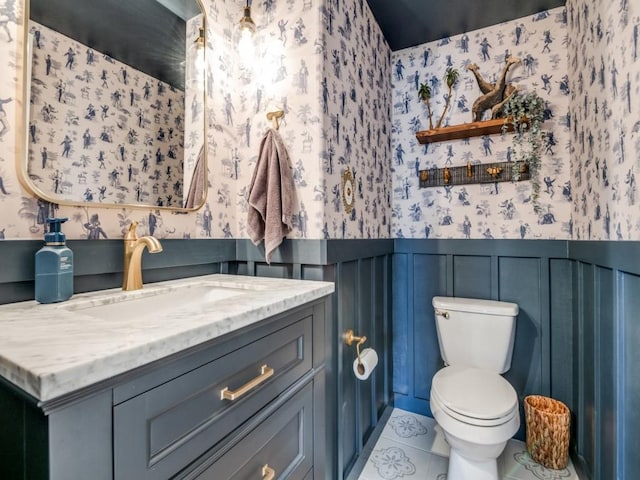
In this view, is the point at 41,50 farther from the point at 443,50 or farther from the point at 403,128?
the point at 443,50

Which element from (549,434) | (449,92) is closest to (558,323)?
(549,434)

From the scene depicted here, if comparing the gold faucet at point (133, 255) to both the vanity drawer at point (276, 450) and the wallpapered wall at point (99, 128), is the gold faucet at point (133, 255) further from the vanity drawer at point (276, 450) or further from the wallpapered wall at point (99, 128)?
the vanity drawer at point (276, 450)

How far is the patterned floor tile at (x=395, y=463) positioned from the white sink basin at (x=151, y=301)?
3.97ft

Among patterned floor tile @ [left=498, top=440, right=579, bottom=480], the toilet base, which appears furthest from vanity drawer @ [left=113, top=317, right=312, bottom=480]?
patterned floor tile @ [left=498, top=440, right=579, bottom=480]

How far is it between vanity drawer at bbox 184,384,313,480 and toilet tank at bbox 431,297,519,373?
108 cm

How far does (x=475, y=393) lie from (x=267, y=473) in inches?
39.9

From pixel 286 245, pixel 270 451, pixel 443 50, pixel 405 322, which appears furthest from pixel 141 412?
pixel 443 50

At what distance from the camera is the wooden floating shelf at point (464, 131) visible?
5.97 ft

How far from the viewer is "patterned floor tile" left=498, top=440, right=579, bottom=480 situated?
5.03 feet

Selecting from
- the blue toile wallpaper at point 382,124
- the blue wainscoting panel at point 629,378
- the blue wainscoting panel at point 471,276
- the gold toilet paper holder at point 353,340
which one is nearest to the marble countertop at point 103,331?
the blue toile wallpaper at point 382,124

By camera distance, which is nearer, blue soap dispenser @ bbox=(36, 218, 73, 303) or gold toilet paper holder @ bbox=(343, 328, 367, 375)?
blue soap dispenser @ bbox=(36, 218, 73, 303)

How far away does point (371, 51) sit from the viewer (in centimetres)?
184

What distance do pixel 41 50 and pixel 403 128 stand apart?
1871 millimetres

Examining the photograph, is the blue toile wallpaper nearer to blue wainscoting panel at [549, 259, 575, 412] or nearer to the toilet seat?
blue wainscoting panel at [549, 259, 575, 412]
